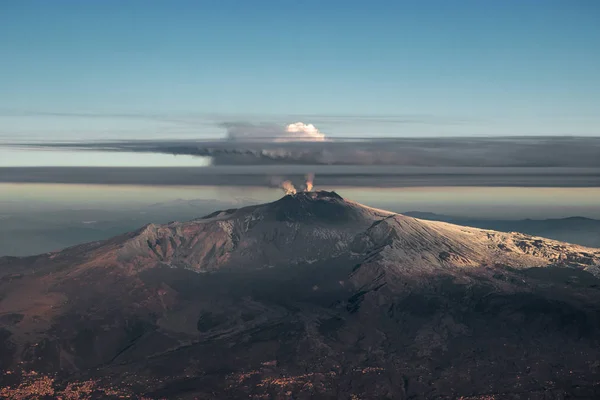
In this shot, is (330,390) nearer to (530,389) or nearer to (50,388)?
(530,389)

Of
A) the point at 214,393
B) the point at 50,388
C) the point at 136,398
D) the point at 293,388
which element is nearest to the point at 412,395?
the point at 293,388

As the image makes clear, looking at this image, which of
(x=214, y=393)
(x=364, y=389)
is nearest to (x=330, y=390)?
(x=364, y=389)

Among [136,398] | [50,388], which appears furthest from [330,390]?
[50,388]

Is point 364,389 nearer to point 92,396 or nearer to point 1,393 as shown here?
point 92,396

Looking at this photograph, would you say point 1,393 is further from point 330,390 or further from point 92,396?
point 330,390

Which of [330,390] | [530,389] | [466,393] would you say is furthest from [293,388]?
[530,389]
